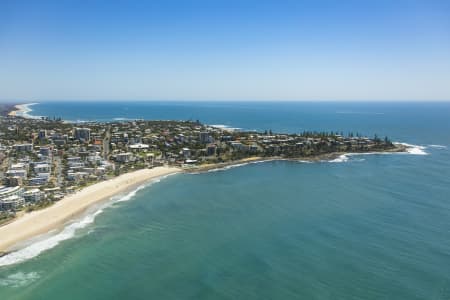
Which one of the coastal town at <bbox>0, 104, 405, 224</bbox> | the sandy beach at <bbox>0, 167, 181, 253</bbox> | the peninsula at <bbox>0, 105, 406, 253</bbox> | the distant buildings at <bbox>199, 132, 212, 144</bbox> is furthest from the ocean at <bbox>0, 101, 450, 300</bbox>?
the distant buildings at <bbox>199, 132, 212, 144</bbox>

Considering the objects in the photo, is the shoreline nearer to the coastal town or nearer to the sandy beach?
the coastal town

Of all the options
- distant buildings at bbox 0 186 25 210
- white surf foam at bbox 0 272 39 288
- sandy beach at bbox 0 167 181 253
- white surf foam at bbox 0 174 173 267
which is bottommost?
white surf foam at bbox 0 272 39 288

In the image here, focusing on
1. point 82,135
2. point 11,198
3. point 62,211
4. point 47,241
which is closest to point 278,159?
point 62,211

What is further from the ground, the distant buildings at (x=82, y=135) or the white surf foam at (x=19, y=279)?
the distant buildings at (x=82, y=135)

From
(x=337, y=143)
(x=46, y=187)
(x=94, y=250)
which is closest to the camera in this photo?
(x=94, y=250)

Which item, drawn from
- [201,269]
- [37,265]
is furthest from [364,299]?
[37,265]

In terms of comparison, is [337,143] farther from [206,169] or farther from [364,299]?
[364,299]

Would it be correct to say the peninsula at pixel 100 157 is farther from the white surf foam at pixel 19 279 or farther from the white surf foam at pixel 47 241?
the white surf foam at pixel 19 279

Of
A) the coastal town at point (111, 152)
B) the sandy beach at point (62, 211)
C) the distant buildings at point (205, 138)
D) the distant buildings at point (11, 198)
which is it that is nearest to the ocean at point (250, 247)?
the sandy beach at point (62, 211)
